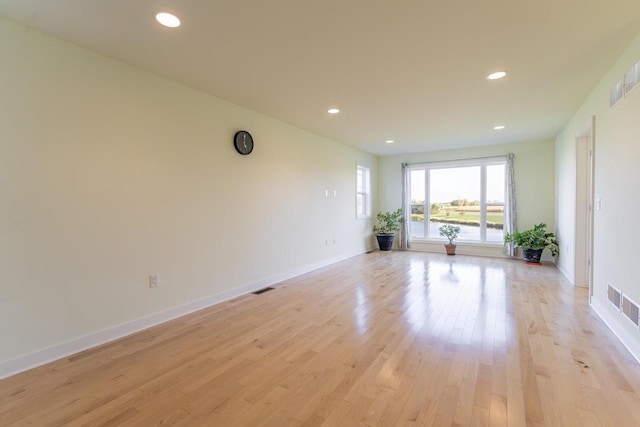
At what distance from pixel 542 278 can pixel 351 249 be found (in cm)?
346

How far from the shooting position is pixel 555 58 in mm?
2664

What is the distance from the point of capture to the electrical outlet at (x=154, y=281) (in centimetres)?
295

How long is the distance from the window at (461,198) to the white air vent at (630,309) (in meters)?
4.45

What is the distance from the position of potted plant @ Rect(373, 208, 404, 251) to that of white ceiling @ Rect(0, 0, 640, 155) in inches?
150

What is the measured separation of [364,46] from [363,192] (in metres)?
5.08

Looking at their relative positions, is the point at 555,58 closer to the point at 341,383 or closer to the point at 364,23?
the point at 364,23

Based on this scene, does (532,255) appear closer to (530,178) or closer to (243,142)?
(530,178)

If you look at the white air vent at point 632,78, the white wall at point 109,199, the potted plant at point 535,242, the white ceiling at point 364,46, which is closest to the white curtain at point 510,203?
the potted plant at point 535,242

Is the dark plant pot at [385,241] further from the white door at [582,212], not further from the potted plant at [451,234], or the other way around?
the white door at [582,212]

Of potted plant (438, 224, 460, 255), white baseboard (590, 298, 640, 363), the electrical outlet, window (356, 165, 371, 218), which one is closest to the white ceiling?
the electrical outlet

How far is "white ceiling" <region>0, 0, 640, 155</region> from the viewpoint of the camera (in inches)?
78.4

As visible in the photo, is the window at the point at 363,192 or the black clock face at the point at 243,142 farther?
the window at the point at 363,192

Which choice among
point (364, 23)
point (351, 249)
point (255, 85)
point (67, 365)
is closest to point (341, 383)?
point (67, 365)

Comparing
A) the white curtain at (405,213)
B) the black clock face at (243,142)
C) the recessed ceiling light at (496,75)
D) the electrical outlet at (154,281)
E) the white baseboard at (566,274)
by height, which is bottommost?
the white baseboard at (566,274)
